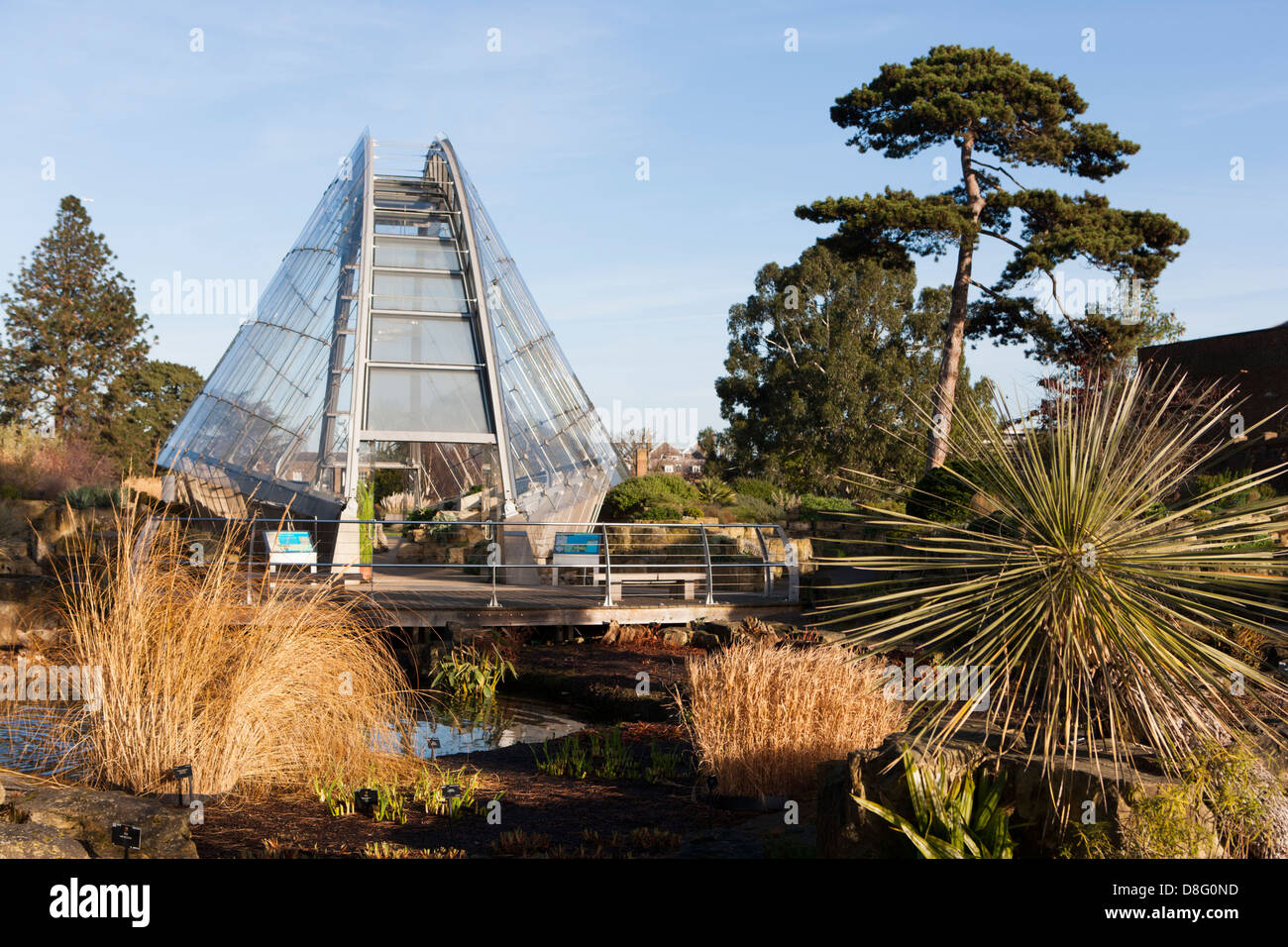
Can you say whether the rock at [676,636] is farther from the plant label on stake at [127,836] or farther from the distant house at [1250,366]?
the distant house at [1250,366]

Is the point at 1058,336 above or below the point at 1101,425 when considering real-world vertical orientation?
above

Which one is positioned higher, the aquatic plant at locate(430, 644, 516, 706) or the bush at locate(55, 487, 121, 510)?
the bush at locate(55, 487, 121, 510)

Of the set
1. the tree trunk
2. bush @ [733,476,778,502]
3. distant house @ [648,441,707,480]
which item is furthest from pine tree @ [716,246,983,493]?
distant house @ [648,441,707,480]

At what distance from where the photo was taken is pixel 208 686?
A: 20.2 ft

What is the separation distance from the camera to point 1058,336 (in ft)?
70.7

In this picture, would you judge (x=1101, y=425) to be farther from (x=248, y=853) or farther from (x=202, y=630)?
(x=202, y=630)

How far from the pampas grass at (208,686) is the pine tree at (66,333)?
126 ft

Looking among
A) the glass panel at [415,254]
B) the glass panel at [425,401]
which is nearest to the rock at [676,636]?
the glass panel at [425,401]

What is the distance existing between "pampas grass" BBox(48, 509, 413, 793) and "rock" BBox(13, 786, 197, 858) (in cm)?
67

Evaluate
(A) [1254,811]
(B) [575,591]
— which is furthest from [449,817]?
(B) [575,591]

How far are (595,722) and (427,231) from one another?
53.2ft

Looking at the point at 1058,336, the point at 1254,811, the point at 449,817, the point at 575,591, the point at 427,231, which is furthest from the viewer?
the point at 427,231

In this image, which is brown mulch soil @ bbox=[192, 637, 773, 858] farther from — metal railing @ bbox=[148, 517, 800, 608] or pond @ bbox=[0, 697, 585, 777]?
metal railing @ bbox=[148, 517, 800, 608]

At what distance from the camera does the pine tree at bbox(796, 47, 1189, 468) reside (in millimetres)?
20125
